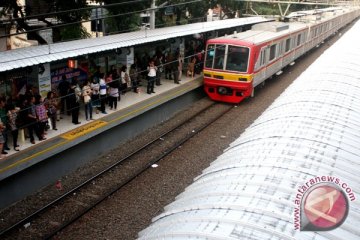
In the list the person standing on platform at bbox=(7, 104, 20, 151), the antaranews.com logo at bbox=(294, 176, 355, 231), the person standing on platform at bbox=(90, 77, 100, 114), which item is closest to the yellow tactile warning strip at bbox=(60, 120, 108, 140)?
the person standing on platform at bbox=(90, 77, 100, 114)

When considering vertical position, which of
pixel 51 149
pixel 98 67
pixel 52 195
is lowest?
pixel 52 195

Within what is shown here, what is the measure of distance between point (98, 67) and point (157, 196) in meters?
5.76

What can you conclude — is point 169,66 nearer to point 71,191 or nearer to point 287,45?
point 287,45

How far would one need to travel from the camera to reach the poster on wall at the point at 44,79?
10750 mm

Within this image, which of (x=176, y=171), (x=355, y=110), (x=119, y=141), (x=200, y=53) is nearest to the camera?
(x=355, y=110)

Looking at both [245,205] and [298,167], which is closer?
[245,205]

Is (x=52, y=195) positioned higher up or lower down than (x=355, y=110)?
lower down

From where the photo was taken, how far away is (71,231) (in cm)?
805

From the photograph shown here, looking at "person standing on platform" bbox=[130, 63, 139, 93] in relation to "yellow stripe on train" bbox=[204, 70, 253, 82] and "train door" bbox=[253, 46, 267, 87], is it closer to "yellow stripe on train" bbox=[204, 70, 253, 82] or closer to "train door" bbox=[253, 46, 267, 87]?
"yellow stripe on train" bbox=[204, 70, 253, 82]

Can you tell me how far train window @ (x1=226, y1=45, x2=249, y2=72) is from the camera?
16.2 m

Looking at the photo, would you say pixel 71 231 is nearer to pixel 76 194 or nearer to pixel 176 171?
pixel 76 194

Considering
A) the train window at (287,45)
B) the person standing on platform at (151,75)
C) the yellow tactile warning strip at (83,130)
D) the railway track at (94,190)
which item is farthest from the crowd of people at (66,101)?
the train window at (287,45)

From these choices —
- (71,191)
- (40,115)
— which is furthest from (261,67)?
(71,191)

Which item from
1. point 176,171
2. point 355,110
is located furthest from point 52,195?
point 355,110
